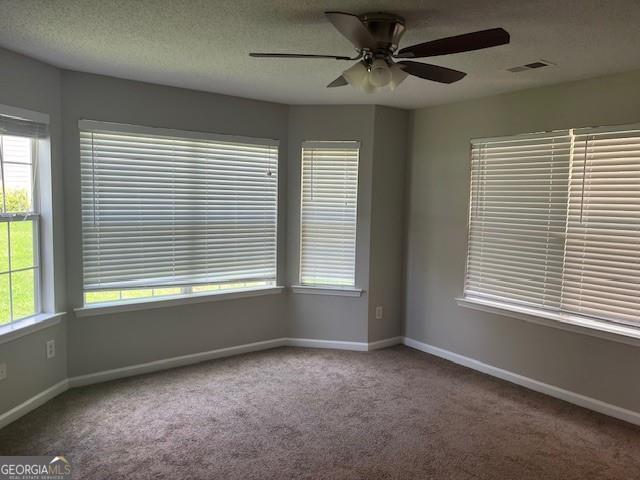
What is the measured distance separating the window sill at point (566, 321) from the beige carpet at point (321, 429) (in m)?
0.58

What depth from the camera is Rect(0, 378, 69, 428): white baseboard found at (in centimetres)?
296

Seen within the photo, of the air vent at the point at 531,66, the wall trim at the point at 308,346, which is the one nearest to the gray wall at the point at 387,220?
the wall trim at the point at 308,346

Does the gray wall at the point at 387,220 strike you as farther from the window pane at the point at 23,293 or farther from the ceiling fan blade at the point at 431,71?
the window pane at the point at 23,293

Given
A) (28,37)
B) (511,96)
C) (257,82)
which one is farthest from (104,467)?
(511,96)

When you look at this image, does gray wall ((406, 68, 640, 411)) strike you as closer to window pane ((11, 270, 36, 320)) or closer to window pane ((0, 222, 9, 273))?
window pane ((11, 270, 36, 320))

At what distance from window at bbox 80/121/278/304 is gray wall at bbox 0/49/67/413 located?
0.65 ft

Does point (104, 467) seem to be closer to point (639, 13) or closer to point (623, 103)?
point (639, 13)

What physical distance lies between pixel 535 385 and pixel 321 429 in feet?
6.12

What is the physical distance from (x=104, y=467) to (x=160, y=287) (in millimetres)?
1632

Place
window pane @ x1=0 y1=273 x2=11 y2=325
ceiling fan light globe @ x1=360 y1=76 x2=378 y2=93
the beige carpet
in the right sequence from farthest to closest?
window pane @ x1=0 y1=273 x2=11 y2=325
the beige carpet
ceiling fan light globe @ x1=360 y1=76 x2=378 y2=93

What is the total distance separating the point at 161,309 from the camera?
12.9 ft

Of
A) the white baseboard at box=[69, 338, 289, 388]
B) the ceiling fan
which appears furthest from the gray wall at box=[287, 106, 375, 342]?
the ceiling fan

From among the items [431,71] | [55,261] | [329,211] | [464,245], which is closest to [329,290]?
[329,211]

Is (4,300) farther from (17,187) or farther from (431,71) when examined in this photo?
(431,71)
